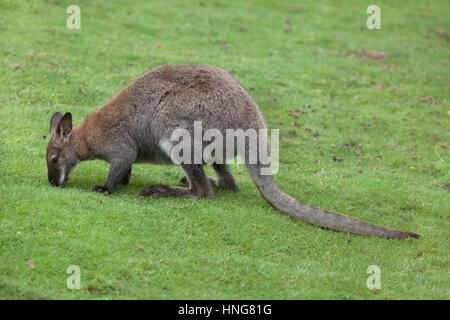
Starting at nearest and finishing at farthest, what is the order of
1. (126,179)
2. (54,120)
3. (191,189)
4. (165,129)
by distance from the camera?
(165,129) < (191,189) < (54,120) < (126,179)

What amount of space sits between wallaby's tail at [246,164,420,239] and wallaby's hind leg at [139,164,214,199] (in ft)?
2.09

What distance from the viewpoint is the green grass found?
19.5 feet

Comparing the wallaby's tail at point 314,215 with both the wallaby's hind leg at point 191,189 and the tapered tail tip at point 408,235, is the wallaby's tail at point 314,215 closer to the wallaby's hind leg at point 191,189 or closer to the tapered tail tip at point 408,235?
the tapered tail tip at point 408,235

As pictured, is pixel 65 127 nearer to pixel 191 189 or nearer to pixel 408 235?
pixel 191 189

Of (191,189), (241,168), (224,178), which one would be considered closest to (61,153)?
(191,189)

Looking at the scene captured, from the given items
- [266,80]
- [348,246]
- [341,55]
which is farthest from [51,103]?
[341,55]

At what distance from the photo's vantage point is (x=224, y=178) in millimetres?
8219

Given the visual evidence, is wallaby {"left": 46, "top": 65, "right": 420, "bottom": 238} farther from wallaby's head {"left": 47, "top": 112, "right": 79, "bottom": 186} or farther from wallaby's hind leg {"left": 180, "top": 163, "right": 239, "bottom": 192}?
wallaby's hind leg {"left": 180, "top": 163, "right": 239, "bottom": 192}

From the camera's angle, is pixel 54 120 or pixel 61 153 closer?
pixel 61 153

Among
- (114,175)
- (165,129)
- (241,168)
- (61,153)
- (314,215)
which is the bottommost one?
(314,215)

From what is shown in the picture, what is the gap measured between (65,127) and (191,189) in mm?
1797

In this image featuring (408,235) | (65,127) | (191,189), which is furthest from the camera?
(191,189)

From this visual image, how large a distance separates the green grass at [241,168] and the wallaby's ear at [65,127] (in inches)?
25.6
